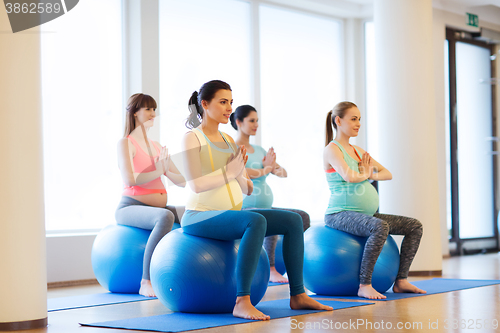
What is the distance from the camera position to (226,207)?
3061 mm

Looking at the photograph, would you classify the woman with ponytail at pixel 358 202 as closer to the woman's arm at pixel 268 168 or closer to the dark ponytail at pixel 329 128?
the dark ponytail at pixel 329 128

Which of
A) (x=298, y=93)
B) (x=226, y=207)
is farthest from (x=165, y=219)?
(x=298, y=93)

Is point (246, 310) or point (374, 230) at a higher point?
point (374, 230)

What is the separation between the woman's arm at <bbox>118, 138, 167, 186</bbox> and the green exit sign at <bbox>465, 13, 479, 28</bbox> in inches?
200

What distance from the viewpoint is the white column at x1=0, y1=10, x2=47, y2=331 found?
280cm

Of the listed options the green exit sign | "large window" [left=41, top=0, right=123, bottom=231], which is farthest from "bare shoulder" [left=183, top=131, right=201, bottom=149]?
the green exit sign

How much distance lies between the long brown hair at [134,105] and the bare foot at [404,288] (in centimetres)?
199

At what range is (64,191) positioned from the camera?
5199 millimetres

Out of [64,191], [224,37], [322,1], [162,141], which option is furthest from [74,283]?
[322,1]

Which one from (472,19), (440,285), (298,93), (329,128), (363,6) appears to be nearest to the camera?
(329,128)

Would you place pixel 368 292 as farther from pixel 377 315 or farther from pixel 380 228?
pixel 377 315

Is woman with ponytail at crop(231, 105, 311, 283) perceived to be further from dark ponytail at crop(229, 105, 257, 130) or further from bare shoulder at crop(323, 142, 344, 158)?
bare shoulder at crop(323, 142, 344, 158)

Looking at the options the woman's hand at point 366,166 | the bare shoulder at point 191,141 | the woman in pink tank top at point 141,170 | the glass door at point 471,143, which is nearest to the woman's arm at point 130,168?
the woman in pink tank top at point 141,170

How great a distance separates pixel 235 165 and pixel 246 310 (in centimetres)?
71
